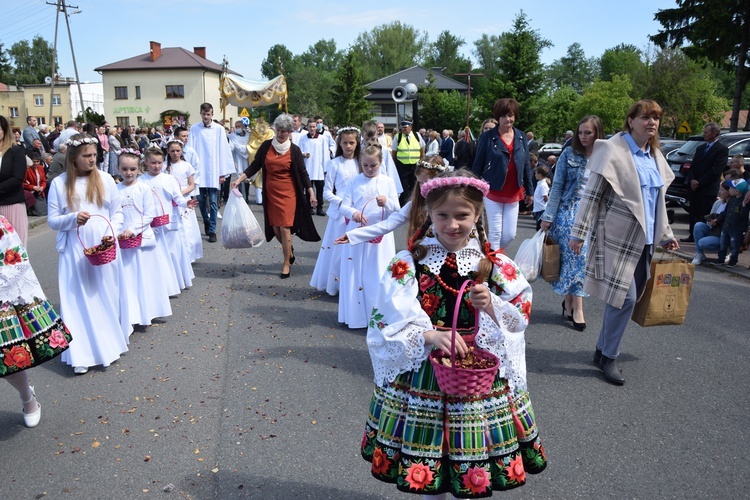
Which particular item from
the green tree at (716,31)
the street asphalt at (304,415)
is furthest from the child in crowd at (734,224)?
the green tree at (716,31)

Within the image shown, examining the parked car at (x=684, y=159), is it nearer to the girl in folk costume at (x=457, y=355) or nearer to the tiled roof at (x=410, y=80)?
the girl in folk costume at (x=457, y=355)

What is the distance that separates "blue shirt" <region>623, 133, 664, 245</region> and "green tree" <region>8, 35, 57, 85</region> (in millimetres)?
106595

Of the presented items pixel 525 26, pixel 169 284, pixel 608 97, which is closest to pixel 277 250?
pixel 169 284

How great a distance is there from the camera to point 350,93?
6556 cm

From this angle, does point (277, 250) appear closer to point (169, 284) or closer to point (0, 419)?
point (169, 284)

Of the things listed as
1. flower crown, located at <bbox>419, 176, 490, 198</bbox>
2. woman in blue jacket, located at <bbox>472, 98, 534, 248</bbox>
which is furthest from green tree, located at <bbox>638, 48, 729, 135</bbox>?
flower crown, located at <bbox>419, 176, 490, 198</bbox>

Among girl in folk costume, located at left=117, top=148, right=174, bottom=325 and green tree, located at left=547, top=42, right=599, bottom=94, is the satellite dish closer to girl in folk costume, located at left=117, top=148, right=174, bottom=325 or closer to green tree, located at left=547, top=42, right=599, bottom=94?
girl in folk costume, located at left=117, top=148, right=174, bottom=325

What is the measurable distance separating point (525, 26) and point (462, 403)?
44.1 meters

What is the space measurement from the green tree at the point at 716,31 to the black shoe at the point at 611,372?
23610mm

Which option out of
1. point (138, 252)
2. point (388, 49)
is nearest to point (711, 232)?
point (138, 252)

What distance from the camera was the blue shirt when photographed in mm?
4594

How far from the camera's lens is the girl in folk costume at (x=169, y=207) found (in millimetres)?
7121

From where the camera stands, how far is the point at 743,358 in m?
5.40

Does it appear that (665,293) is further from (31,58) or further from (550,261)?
(31,58)
